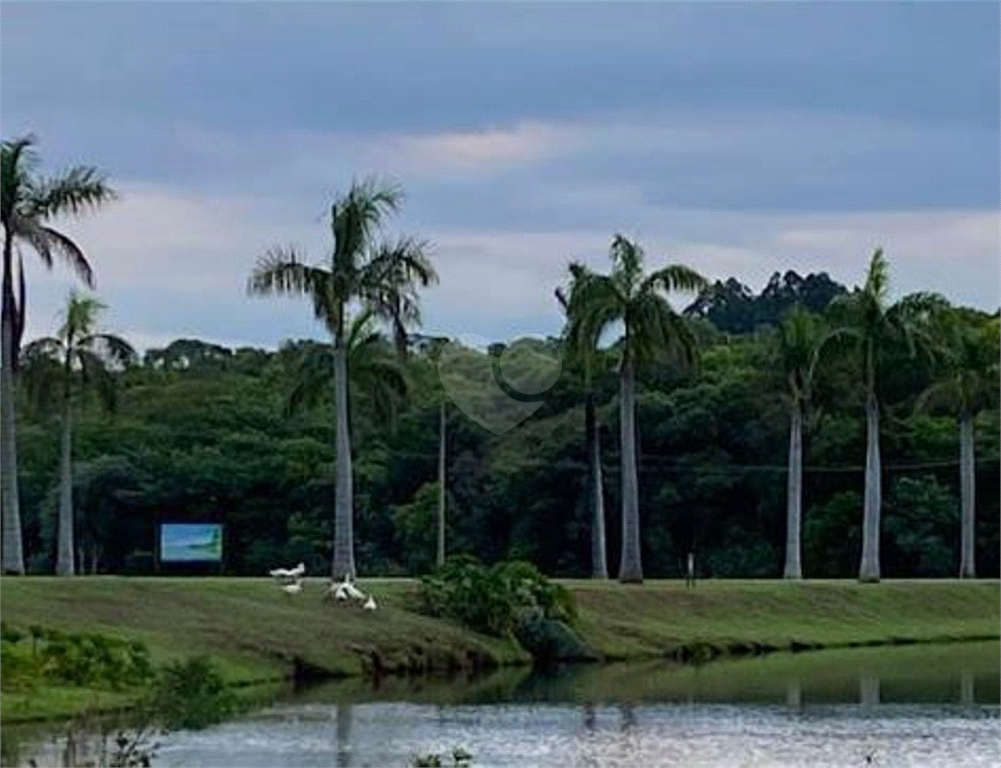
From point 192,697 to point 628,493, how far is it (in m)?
37.1

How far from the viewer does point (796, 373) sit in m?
80.2

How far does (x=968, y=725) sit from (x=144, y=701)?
1202 centimetres

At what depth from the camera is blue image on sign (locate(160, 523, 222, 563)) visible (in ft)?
250

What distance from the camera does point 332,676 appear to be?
164 feet

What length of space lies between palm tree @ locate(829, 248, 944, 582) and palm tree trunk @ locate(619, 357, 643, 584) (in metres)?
8.31

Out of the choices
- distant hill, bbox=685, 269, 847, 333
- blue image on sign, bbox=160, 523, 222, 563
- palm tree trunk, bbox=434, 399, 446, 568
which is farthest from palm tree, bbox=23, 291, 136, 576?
distant hill, bbox=685, 269, 847, 333

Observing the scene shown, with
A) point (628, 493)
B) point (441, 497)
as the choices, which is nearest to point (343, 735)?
point (628, 493)

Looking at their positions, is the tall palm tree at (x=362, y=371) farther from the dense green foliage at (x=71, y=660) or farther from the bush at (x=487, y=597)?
the dense green foliage at (x=71, y=660)

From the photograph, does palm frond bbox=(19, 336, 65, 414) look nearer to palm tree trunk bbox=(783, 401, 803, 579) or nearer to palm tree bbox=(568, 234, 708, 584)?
palm tree bbox=(568, 234, 708, 584)

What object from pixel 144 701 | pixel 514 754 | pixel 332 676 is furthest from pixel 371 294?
pixel 514 754

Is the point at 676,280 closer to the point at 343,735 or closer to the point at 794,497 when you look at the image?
the point at 794,497

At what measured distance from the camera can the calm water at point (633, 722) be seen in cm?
3344

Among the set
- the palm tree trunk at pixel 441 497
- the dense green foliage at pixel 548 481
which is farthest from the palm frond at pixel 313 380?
the dense green foliage at pixel 548 481

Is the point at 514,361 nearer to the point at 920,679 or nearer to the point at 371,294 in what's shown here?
the point at 371,294
